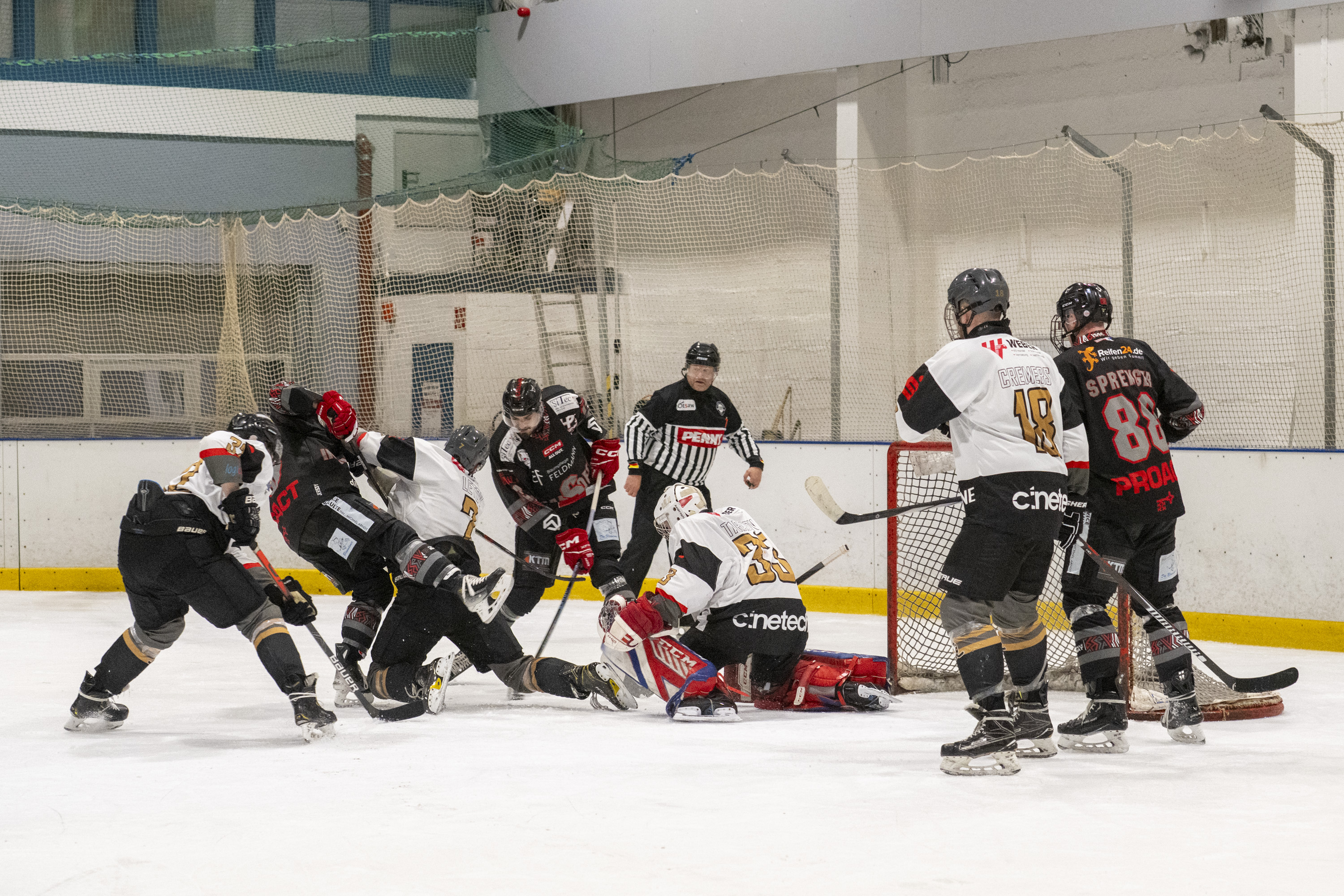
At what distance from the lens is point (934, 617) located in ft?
15.4

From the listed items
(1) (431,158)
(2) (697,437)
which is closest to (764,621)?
Result: (2) (697,437)

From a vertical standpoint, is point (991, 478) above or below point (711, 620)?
above

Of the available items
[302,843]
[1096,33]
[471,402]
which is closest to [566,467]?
[302,843]

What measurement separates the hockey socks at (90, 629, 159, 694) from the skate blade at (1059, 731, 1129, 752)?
2.54 metres

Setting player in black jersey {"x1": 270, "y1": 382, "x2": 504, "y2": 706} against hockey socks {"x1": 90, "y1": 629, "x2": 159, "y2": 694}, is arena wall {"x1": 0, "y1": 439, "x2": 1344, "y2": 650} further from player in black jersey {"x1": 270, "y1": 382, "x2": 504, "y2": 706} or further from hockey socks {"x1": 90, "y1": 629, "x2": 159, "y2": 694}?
hockey socks {"x1": 90, "y1": 629, "x2": 159, "y2": 694}

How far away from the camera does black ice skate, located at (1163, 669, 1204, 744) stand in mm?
3650

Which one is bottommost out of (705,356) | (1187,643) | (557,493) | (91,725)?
(91,725)

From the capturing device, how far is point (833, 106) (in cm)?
975

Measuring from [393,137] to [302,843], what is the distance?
25.5 ft

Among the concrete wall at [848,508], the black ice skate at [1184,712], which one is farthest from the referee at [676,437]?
the black ice skate at [1184,712]

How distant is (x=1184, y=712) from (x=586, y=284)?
16.6ft

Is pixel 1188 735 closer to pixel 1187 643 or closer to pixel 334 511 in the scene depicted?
pixel 1187 643

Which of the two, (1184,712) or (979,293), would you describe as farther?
(1184,712)

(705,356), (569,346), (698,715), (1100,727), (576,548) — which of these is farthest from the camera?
(569,346)
